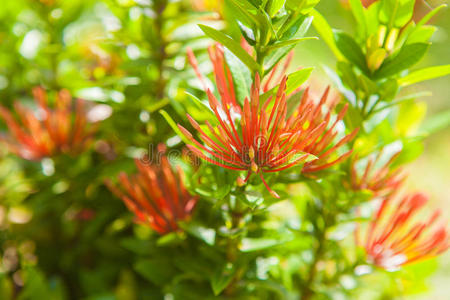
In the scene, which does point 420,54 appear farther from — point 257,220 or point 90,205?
point 90,205

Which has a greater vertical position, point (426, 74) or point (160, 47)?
point (426, 74)

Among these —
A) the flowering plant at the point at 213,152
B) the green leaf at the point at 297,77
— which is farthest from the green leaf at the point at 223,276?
A: the green leaf at the point at 297,77

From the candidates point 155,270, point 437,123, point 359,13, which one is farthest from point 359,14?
point 155,270

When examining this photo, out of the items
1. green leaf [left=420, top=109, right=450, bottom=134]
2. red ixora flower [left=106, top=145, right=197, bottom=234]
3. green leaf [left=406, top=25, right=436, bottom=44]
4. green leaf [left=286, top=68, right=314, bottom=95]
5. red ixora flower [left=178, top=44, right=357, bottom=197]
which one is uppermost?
green leaf [left=406, top=25, right=436, bottom=44]

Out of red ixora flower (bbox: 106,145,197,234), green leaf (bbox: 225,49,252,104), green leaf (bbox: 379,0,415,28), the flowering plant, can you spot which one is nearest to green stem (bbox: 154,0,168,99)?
the flowering plant

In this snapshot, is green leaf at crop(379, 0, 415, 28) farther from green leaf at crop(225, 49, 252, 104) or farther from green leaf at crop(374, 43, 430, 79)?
green leaf at crop(225, 49, 252, 104)

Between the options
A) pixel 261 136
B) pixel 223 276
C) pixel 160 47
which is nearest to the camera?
pixel 261 136

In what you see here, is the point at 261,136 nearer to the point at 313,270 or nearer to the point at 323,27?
the point at 323,27
